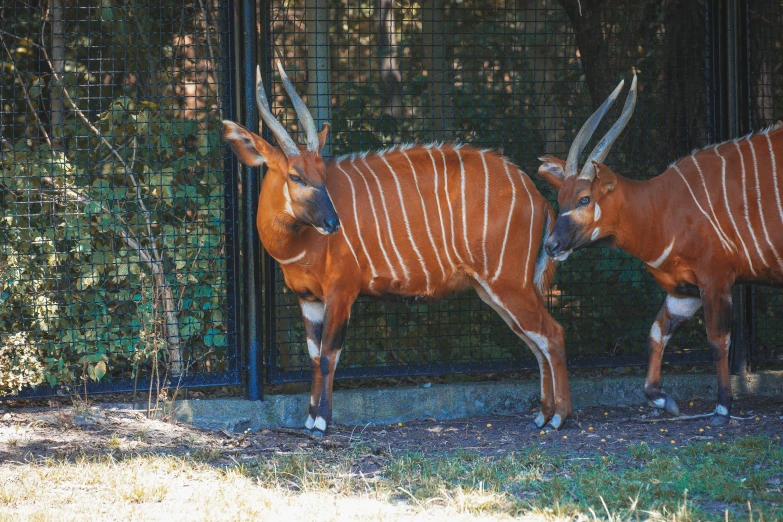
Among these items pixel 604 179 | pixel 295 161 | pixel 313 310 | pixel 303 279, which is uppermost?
pixel 295 161

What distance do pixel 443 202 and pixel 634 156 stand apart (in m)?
2.51

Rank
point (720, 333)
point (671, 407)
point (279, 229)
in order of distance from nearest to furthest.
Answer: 1. point (279, 229)
2. point (720, 333)
3. point (671, 407)

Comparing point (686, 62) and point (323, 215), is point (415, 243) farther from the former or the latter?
point (686, 62)

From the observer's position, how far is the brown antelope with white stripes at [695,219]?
5.84 meters

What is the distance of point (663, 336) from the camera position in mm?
6234

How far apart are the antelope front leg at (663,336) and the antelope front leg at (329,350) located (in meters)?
2.01

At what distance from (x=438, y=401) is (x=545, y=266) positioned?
3.95 feet

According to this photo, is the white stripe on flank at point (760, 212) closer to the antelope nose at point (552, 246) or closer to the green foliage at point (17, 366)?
the antelope nose at point (552, 246)

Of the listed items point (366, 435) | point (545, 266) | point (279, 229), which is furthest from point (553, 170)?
point (366, 435)

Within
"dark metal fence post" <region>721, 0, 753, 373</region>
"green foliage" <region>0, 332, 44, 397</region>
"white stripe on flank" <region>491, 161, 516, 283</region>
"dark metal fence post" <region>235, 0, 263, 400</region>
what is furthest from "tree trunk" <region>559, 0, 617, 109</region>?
"green foliage" <region>0, 332, 44, 397</region>

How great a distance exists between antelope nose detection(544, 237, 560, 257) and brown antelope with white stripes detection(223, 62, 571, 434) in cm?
21

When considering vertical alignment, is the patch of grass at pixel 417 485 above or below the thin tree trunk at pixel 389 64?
below

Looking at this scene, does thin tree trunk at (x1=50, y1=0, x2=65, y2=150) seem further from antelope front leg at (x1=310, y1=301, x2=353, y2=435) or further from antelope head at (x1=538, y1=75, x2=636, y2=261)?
antelope head at (x1=538, y1=75, x2=636, y2=261)

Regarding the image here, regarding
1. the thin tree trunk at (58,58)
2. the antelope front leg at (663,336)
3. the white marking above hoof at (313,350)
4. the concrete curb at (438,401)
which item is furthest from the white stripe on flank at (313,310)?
the antelope front leg at (663,336)
